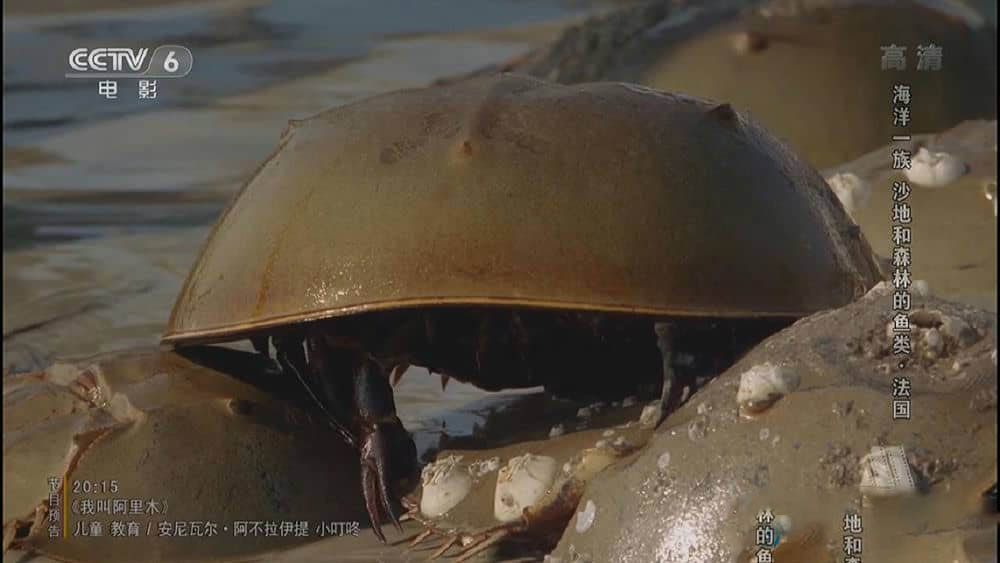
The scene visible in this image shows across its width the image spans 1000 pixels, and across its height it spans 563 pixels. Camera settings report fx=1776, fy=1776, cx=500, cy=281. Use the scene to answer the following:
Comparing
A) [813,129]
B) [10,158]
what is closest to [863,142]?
[813,129]

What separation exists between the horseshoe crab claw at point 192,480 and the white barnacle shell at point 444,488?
0.14 metres

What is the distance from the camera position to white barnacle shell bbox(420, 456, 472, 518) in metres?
2.54

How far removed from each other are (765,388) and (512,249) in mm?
518

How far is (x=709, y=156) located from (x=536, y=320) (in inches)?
13.8

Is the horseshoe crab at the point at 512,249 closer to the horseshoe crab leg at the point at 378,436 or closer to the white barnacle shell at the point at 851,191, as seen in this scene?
the horseshoe crab leg at the point at 378,436

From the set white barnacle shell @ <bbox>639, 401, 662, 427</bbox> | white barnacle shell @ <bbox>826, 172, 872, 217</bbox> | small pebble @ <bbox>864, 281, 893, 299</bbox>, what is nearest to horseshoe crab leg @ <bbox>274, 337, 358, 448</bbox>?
white barnacle shell @ <bbox>639, 401, 662, 427</bbox>

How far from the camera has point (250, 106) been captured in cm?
701

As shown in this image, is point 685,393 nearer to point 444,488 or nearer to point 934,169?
point 444,488

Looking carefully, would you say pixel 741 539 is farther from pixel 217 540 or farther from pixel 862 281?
pixel 217 540

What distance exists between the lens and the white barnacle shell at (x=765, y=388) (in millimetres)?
2070

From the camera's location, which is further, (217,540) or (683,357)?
(217,540)

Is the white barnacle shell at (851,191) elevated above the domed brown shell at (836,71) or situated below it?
below

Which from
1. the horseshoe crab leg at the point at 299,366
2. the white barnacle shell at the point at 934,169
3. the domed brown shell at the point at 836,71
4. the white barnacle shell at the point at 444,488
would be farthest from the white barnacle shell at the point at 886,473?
the domed brown shell at the point at 836,71

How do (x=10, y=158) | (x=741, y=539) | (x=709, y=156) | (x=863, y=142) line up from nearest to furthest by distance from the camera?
(x=741, y=539) → (x=709, y=156) → (x=863, y=142) → (x=10, y=158)
